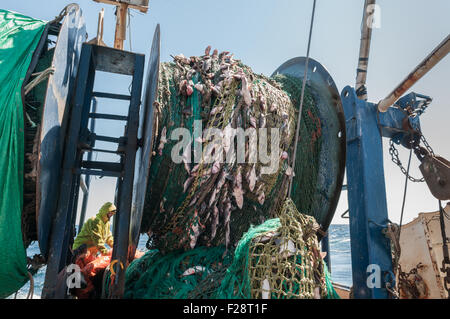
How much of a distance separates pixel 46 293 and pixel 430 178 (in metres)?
3.78

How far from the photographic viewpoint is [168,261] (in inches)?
129

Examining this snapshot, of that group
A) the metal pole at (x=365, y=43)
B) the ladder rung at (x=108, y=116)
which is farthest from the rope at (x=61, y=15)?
the metal pole at (x=365, y=43)

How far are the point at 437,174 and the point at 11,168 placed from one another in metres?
3.89

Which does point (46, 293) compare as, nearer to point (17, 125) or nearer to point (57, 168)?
point (57, 168)

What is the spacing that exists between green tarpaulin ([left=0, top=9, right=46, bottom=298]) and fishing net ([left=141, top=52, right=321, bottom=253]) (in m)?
1.13

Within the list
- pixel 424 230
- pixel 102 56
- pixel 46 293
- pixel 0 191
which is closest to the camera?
pixel 0 191

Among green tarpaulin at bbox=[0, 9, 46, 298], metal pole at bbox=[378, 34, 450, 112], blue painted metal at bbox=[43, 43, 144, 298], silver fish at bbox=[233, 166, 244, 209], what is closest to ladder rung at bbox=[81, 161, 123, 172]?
blue painted metal at bbox=[43, 43, 144, 298]

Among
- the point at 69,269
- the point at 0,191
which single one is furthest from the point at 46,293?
the point at 0,191

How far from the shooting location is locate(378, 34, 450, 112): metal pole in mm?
2510

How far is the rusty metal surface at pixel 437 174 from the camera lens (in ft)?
10.1

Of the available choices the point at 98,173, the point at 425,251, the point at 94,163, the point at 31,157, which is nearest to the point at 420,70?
the point at 98,173

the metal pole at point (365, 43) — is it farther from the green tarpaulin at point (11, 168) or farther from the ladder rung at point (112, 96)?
the green tarpaulin at point (11, 168)

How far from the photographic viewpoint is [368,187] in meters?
2.97

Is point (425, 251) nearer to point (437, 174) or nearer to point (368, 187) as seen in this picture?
point (437, 174)
